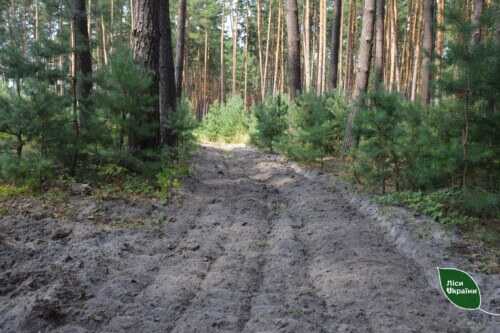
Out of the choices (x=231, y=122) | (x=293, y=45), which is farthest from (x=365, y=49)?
(x=231, y=122)

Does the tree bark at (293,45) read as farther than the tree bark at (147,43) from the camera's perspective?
Yes

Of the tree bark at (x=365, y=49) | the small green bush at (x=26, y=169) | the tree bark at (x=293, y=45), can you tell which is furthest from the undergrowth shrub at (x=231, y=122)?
the small green bush at (x=26, y=169)

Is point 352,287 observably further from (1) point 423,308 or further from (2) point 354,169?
(2) point 354,169

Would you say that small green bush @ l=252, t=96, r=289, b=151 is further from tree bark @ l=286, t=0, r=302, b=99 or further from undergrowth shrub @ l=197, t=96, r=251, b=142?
undergrowth shrub @ l=197, t=96, r=251, b=142

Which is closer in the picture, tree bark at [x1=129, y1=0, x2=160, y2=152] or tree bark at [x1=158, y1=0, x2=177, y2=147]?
tree bark at [x1=129, y1=0, x2=160, y2=152]

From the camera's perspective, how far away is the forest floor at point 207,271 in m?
3.60

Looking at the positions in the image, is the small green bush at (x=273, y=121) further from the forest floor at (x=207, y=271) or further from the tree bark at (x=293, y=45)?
the forest floor at (x=207, y=271)

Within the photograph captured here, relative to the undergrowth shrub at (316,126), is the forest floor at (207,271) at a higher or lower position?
lower

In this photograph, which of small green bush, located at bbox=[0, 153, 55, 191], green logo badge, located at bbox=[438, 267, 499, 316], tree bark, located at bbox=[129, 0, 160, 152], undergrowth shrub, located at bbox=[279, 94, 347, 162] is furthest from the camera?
undergrowth shrub, located at bbox=[279, 94, 347, 162]

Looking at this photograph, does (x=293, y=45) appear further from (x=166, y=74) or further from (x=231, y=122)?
(x=231, y=122)

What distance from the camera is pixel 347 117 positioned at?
1159cm

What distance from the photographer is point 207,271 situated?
4.71 metres

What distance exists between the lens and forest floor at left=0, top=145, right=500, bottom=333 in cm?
360

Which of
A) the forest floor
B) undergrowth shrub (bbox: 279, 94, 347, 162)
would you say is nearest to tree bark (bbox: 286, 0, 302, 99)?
undergrowth shrub (bbox: 279, 94, 347, 162)
